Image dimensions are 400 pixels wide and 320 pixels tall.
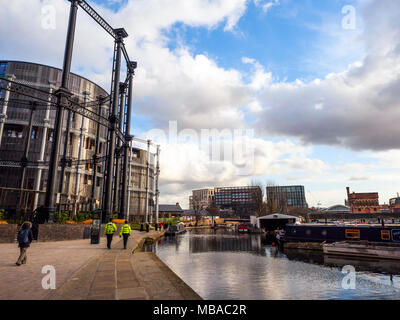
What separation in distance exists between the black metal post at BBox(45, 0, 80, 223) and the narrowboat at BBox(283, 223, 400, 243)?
26550mm

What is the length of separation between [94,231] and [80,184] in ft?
110

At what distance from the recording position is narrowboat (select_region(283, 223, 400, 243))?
21844 millimetres

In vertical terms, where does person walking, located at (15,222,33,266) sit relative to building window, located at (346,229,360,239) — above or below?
above

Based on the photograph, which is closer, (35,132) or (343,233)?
(343,233)

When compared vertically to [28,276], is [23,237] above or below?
above

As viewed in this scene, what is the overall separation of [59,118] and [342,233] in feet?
98.9

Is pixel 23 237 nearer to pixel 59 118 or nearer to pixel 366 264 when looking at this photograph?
pixel 59 118

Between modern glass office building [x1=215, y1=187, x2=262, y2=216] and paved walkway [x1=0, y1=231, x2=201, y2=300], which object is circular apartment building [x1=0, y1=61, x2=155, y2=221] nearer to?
paved walkway [x1=0, y1=231, x2=201, y2=300]

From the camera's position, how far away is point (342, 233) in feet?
83.4

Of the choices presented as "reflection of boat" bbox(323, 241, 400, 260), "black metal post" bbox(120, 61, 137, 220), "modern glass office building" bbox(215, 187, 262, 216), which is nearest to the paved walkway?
"reflection of boat" bbox(323, 241, 400, 260)

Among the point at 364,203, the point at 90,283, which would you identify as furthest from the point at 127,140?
the point at 364,203

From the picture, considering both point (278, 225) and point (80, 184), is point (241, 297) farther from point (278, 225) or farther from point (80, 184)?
point (80, 184)
